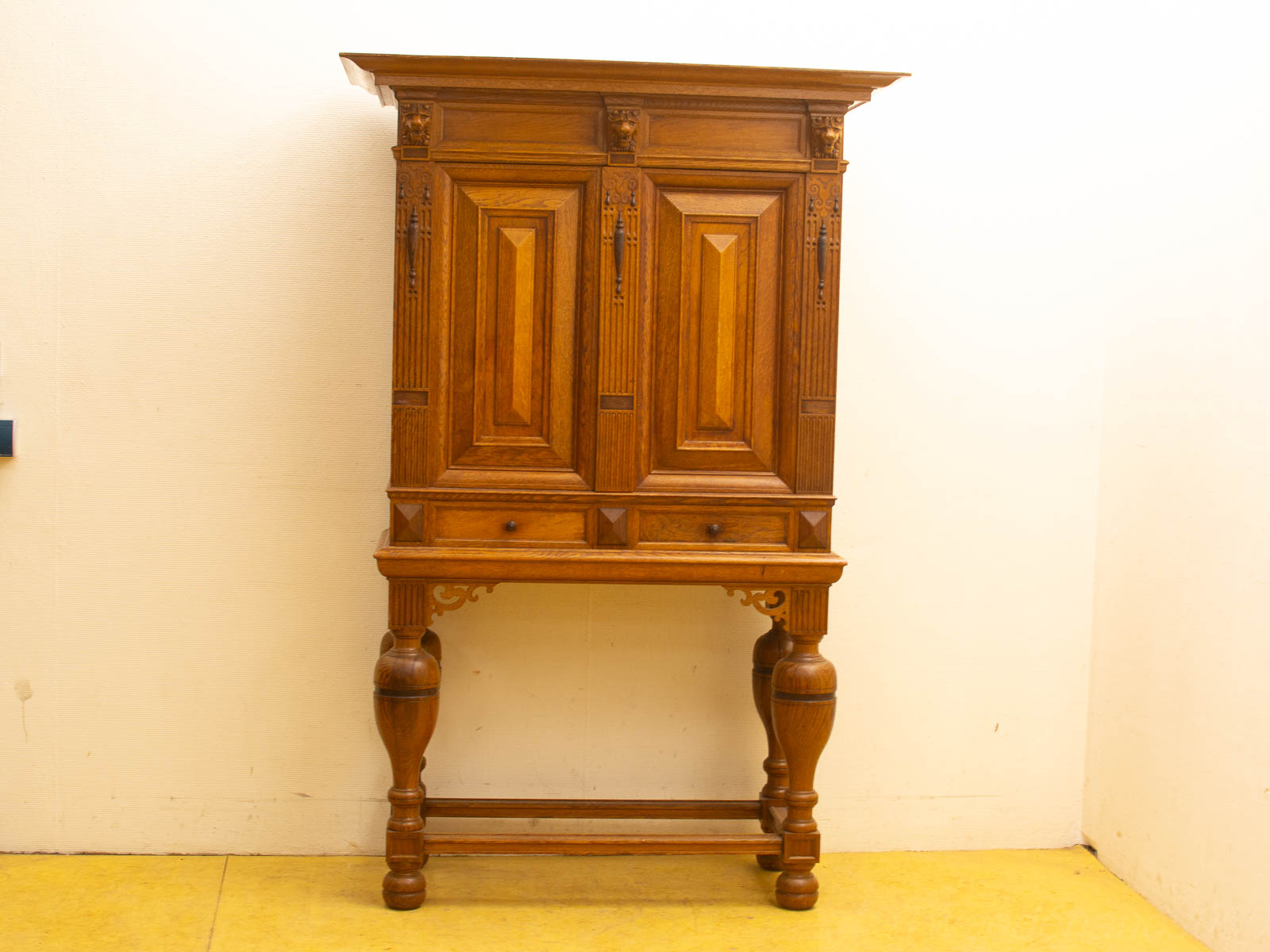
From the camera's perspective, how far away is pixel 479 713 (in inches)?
129

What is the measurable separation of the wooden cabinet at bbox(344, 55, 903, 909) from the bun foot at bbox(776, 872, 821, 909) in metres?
0.41

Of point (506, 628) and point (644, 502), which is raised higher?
point (644, 502)

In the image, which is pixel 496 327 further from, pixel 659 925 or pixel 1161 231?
pixel 1161 231

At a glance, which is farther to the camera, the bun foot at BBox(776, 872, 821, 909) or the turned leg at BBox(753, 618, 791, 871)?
the turned leg at BBox(753, 618, 791, 871)

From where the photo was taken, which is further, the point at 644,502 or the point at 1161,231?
the point at 1161,231

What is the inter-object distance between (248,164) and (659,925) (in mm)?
2422

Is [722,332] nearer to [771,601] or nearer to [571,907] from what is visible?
[771,601]

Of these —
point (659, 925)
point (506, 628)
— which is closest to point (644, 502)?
point (506, 628)

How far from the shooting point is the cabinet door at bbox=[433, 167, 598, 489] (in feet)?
8.91

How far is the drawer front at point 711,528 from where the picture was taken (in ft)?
9.00

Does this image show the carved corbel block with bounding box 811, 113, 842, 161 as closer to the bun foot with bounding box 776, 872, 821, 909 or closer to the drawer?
the drawer

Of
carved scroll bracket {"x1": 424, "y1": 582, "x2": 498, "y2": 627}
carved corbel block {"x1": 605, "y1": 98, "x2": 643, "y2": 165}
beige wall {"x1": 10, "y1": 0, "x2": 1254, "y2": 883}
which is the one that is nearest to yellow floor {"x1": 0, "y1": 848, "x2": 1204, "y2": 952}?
beige wall {"x1": 10, "y1": 0, "x2": 1254, "y2": 883}

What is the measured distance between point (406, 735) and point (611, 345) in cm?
112

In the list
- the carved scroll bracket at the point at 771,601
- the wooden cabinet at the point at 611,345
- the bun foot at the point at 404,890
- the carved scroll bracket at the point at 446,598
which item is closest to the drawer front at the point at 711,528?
the wooden cabinet at the point at 611,345
